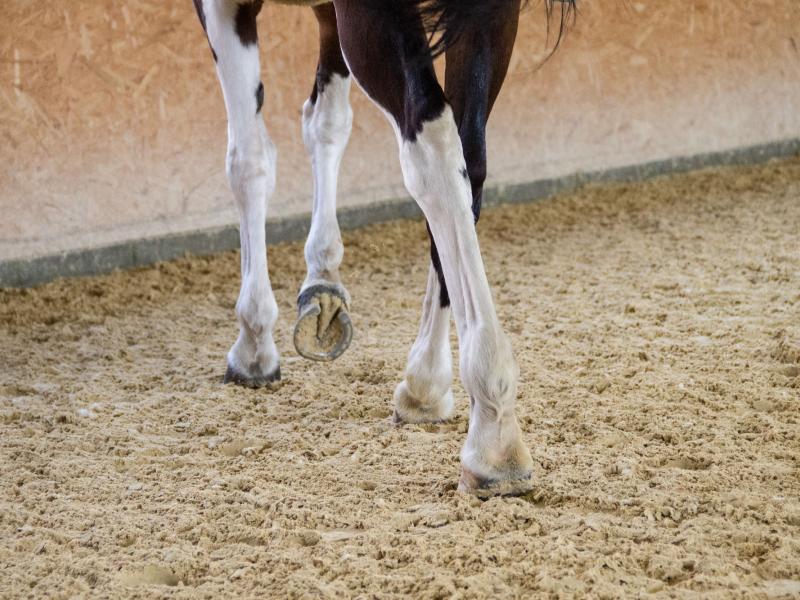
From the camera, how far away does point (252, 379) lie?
3633 millimetres

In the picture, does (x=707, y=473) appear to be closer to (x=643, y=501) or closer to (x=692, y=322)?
(x=643, y=501)

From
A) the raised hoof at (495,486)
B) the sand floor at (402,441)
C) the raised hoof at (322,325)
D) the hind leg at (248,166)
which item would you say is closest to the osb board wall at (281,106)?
the sand floor at (402,441)

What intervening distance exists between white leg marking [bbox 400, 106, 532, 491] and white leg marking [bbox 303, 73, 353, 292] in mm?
1327

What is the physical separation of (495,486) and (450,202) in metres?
0.67

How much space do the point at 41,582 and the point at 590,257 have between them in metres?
3.35

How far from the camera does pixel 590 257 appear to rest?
16.5 ft

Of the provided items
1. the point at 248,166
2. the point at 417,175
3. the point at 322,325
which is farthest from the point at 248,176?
the point at 417,175

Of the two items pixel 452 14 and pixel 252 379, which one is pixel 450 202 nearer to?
pixel 452 14

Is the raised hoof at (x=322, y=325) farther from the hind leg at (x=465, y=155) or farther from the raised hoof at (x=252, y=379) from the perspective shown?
the hind leg at (x=465, y=155)

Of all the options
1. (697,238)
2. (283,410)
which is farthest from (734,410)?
(697,238)

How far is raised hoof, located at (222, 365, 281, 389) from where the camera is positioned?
363 cm

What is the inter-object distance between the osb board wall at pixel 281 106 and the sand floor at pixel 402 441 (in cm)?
44

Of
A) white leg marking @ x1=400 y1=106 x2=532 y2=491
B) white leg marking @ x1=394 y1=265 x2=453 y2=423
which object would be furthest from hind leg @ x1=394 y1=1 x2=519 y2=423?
white leg marking @ x1=400 y1=106 x2=532 y2=491

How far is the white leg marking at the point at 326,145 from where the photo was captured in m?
3.85
